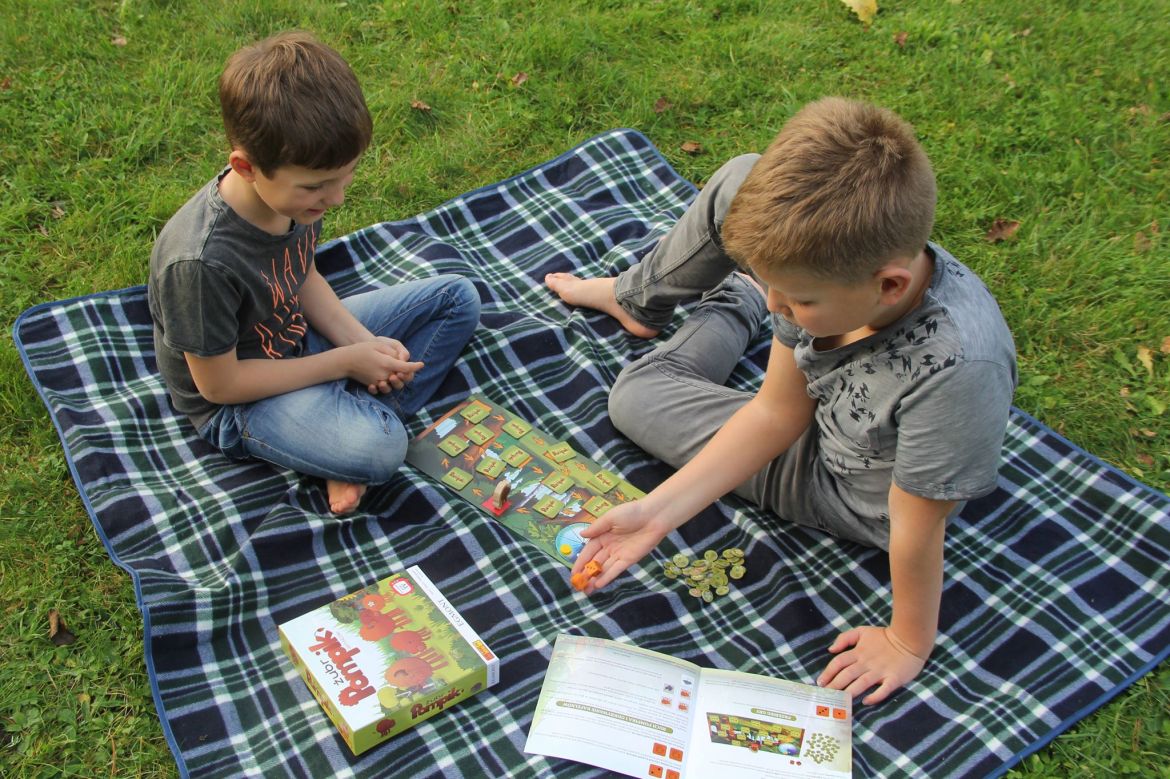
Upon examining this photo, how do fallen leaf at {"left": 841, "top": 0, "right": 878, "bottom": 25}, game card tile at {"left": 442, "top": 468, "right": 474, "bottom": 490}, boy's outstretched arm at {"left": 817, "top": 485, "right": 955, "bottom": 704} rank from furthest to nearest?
1. fallen leaf at {"left": 841, "top": 0, "right": 878, "bottom": 25}
2. game card tile at {"left": 442, "top": 468, "right": 474, "bottom": 490}
3. boy's outstretched arm at {"left": 817, "top": 485, "right": 955, "bottom": 704}

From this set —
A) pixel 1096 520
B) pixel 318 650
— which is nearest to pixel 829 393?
pixel 1096 520

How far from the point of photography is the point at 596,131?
4.36 metres

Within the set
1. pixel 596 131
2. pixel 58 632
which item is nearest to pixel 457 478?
pixel 58 632

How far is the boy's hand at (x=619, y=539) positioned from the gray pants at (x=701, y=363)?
45 cm

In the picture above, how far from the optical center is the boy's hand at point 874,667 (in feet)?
7.73

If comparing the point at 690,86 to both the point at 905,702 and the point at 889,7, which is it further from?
the point at 905,702

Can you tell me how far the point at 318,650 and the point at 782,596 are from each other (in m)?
1.25

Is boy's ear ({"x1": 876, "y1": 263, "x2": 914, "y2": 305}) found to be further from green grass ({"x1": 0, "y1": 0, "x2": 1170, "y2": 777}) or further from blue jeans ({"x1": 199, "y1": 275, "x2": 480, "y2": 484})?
blue jeans ({"x1": 199, "y1": 275, "x2": 480, "y2": 484})

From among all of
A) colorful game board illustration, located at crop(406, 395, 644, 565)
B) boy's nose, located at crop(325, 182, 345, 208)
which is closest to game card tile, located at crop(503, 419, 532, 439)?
colorful game board illustration, located at crop(406, 395, 644, 565)

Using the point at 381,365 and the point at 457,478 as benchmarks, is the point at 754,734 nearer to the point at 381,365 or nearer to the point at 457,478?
the point at 457,478

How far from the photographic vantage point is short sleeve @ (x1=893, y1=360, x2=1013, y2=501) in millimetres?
1986

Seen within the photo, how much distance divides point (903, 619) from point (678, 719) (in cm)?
61

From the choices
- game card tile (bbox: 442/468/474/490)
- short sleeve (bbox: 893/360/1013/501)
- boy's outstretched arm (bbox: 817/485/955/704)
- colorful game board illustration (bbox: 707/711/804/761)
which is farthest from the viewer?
game card tile (bbox: 442/468/474/490)

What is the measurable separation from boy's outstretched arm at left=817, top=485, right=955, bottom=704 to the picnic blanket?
66 millimetres
